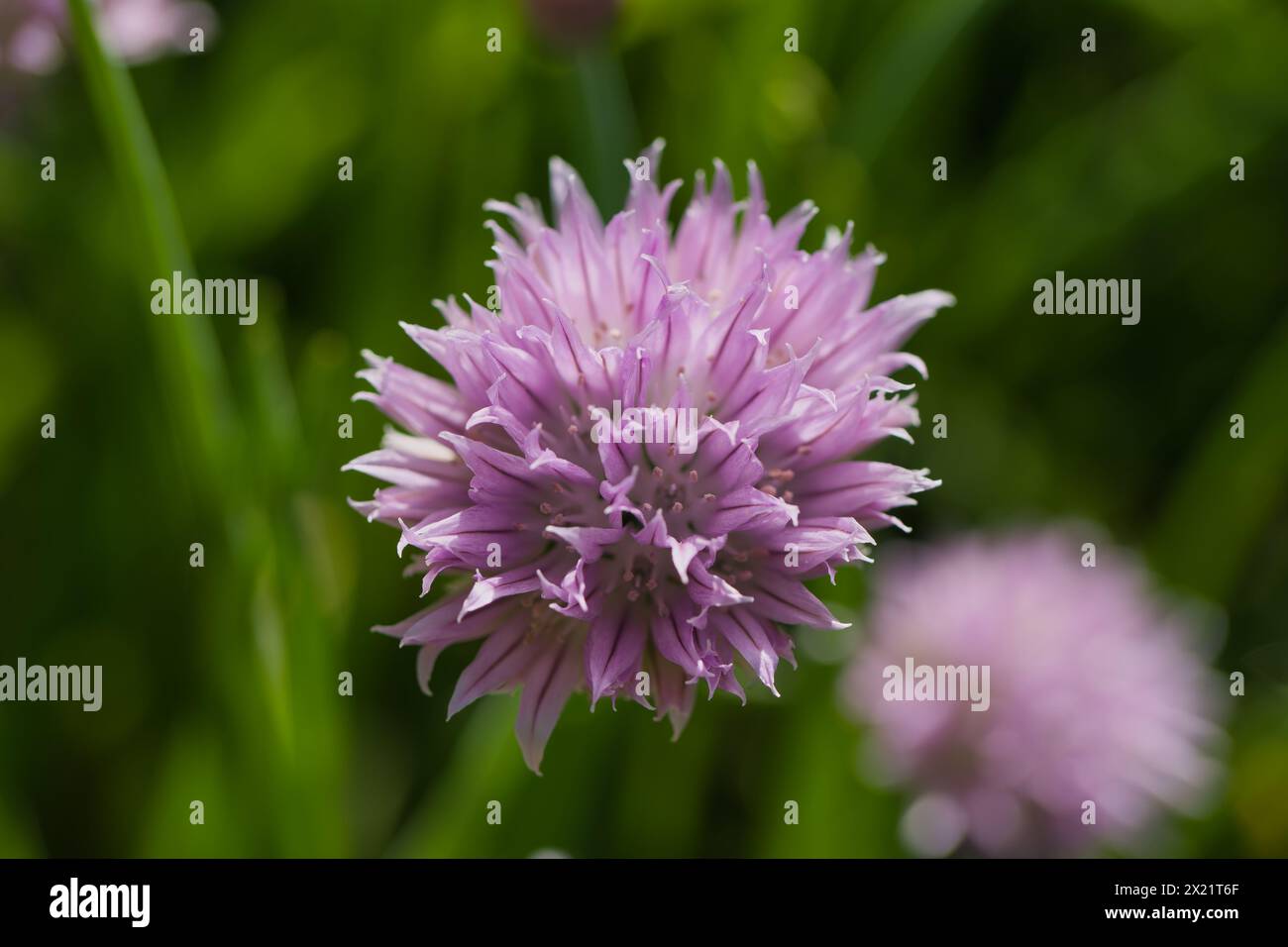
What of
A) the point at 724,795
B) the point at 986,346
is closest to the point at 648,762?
the point at 724,795

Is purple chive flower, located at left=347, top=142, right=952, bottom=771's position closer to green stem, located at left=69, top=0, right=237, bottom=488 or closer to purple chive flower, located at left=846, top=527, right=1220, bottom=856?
green stem, located at left=69, top=0, right=237, bottom=488

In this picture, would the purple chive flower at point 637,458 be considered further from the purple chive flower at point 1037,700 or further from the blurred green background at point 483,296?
the purple chive flower at point 1037,700

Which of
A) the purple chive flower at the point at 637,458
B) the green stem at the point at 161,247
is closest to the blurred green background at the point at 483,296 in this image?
the green stem at the point at 161,247

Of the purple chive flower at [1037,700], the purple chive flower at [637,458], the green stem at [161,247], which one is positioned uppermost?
the green stem at [161,247]

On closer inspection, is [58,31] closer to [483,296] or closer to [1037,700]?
[483,296]

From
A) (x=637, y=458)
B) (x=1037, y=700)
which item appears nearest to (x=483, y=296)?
(x=637, y=458)

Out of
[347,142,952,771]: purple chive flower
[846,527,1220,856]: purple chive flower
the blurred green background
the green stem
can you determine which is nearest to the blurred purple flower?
the blurred green background
